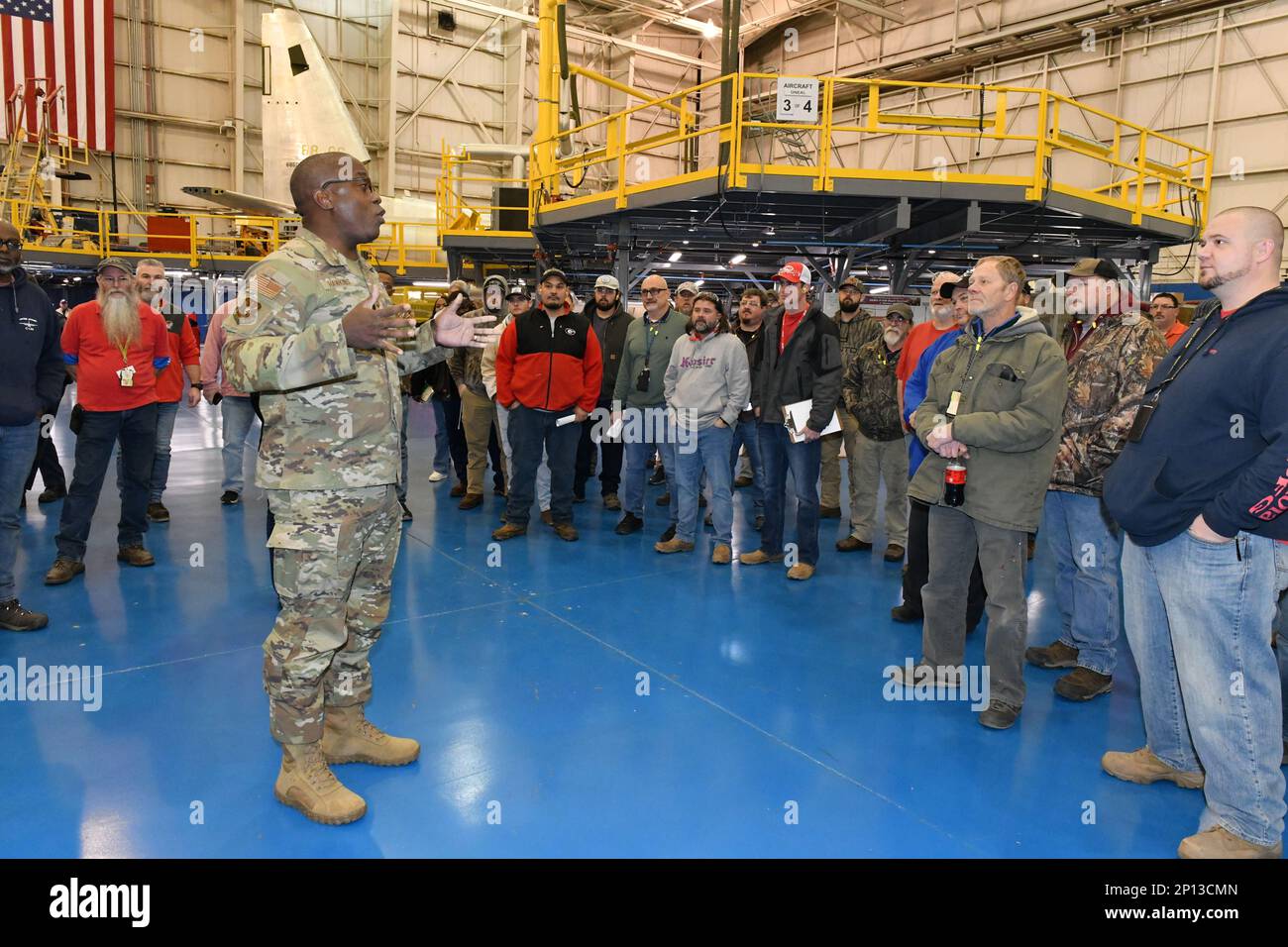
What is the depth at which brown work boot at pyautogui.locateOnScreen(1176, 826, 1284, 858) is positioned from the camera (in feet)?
8.20

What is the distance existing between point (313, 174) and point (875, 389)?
4541 millimetres

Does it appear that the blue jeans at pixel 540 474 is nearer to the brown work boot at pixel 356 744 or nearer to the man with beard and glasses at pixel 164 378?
the man with beard and glasses at pixel 164 378

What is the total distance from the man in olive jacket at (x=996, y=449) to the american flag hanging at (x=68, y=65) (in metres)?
21.2

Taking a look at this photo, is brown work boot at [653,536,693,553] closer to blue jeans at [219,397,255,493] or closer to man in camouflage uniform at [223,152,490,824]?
man in camouflage uniform at [223,152,490,824]

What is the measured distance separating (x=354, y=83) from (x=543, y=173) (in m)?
15.7

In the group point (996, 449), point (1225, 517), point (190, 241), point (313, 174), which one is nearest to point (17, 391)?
point (313, 174)

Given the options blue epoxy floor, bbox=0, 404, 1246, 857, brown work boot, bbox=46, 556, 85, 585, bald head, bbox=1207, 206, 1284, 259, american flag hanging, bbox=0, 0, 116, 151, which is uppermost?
american flag hanging, bbox=0, 0, 116, 151

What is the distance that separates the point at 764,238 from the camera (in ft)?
34.4

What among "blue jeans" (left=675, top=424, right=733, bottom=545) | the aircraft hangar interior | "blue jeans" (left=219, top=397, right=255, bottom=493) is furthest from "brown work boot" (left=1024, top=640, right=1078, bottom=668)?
"blue jeans" (left=219, top=397, right=255, bottom=493)

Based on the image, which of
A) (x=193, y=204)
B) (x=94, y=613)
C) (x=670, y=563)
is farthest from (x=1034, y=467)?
(x=193, y=204)

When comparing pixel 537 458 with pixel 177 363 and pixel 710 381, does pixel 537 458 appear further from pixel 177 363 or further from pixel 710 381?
pixel 177 363

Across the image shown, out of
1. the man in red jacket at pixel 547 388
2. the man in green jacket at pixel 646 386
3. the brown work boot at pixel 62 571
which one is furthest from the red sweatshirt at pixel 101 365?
the man in green jacket at pixel 646 386

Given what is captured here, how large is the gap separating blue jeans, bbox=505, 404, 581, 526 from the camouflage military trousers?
3512 mm
